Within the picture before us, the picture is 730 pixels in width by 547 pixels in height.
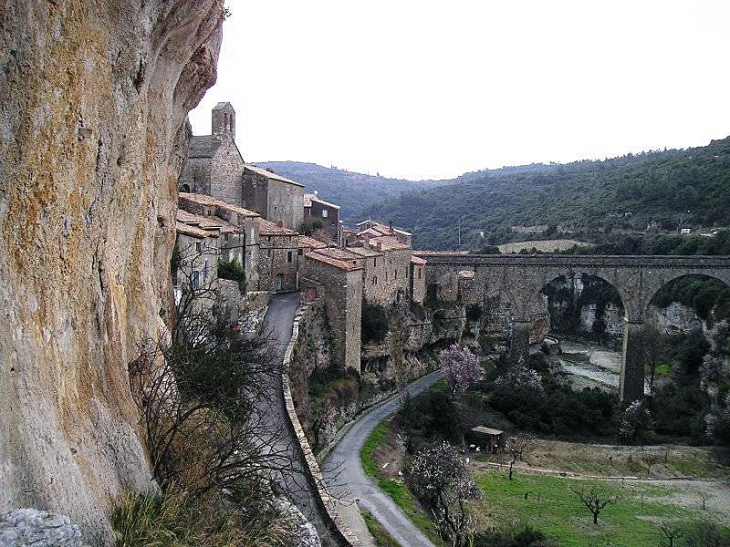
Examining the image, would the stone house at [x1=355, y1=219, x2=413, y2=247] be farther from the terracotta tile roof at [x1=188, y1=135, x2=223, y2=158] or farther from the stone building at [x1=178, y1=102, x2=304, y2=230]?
the terracotta tile roof at [x1=188, y1=135, x2=223, y2=158]

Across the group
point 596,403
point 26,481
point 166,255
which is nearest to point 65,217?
point 26,481

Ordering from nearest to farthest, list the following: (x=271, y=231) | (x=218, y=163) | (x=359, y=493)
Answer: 1. (x=359, y=493)
2. (x=271, y=231)
3. (x=218, y=163)

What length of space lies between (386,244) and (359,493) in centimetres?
1887

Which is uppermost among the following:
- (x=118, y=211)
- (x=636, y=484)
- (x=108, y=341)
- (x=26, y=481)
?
(x=118, y=211)

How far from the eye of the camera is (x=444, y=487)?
25.1 meters

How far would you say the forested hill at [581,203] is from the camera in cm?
7588

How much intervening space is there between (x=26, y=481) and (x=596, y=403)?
123 feet

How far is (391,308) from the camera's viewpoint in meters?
38.2

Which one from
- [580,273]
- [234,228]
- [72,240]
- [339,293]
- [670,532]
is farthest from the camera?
[580,273]

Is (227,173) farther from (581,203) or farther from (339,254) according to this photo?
(581,203)

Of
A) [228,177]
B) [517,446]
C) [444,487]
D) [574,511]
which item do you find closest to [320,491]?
[444,487]

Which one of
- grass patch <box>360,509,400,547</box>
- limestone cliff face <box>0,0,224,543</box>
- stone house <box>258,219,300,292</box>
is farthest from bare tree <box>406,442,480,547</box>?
limestone cliff face <box>0,0,224,543</box>

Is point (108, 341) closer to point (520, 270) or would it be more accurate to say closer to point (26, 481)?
point (26, 481)

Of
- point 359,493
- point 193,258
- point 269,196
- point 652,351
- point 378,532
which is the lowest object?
point 359,493
